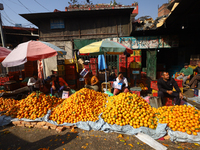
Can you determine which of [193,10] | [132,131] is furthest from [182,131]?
[193,10]

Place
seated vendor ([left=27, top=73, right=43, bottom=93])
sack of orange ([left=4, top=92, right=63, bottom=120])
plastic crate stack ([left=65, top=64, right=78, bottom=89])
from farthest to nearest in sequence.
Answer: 1. plastic crate stack ([left=65, top=64, right=78, bottom=89])
2. seated vendor ([left=27, top=73, right=43, bottom=93])
3. sack of orange ([left=4, top=92, right=63, bottom=120])

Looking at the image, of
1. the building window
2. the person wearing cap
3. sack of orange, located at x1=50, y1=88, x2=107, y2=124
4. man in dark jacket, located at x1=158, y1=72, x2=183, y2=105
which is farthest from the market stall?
the building window

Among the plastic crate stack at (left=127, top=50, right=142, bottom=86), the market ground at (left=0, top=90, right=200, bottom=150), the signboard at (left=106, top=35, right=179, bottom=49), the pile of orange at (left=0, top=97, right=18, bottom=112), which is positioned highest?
the signboard at (left=106, top=35, right=179, bottom=49)

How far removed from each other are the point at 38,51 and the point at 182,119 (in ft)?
18.3

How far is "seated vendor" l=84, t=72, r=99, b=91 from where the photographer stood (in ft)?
20.5

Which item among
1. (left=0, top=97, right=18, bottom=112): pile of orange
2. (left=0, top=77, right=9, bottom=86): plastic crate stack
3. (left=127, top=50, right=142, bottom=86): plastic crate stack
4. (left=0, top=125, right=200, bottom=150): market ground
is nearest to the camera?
(left=0, top=125, right=200, bottom=150): market ground

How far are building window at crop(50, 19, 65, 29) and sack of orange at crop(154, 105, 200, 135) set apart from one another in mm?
11659

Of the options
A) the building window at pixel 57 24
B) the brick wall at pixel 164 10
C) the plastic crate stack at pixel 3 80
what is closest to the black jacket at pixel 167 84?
the plastic crate stack at pixel 3 80

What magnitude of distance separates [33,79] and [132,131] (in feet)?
19.5

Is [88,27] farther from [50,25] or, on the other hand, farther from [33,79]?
[33,79]

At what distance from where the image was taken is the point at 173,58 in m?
12.7

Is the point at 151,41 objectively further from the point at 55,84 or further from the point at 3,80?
the point at 3,80

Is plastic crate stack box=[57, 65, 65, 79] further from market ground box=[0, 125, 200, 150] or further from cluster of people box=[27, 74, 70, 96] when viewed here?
market ground box=[0, 125, 200, 150]

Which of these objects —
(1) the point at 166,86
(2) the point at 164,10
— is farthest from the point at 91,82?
(2) the point at 164,10
